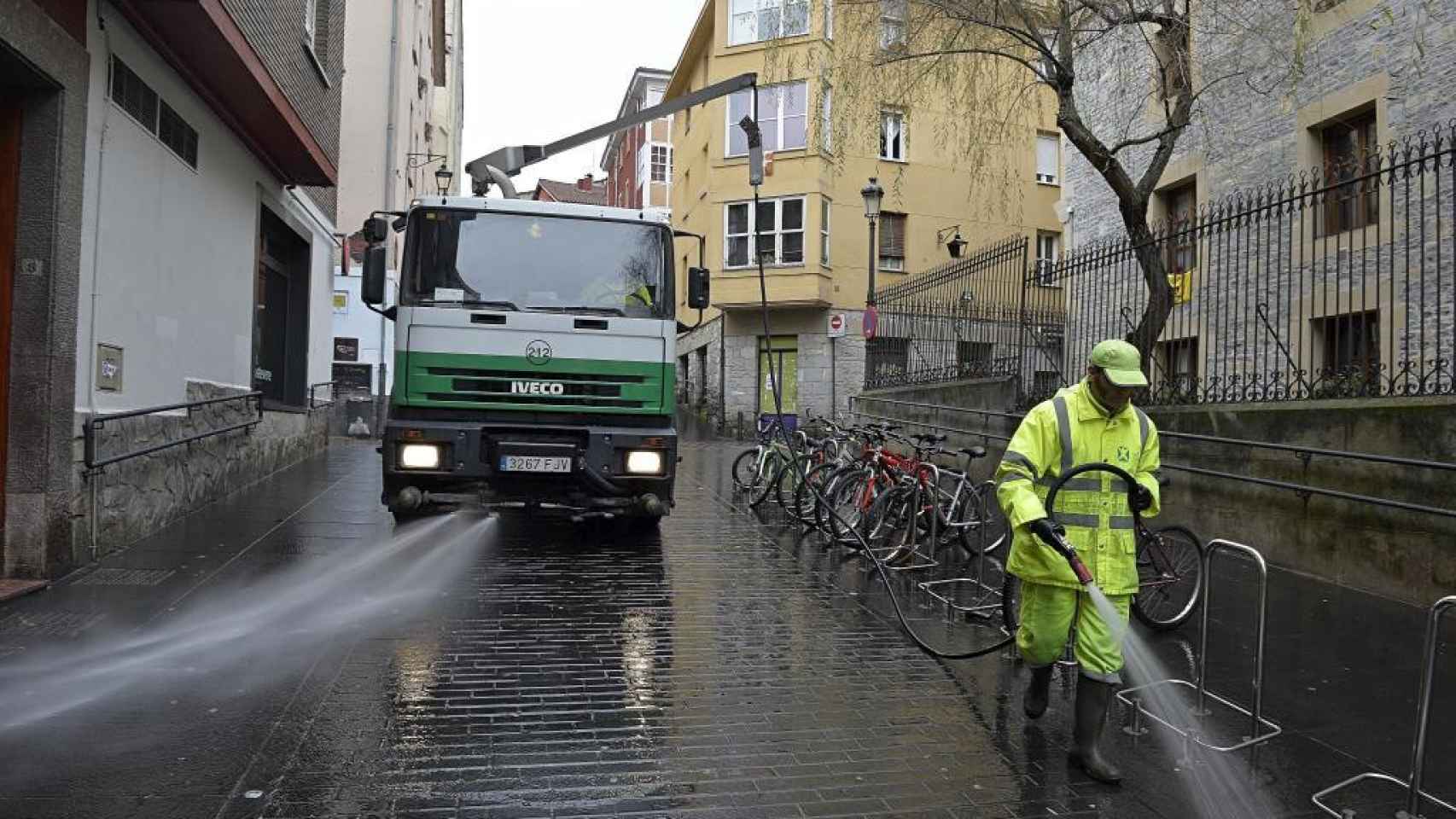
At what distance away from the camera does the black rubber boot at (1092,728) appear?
3.98m

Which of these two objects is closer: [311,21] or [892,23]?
[892,23]

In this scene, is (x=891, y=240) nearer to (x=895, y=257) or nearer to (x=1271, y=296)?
(x=895, y=257)

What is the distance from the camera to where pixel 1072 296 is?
12.1 meters

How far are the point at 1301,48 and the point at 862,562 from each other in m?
6.09

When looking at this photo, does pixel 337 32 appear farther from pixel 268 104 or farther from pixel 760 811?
pixel 760 811

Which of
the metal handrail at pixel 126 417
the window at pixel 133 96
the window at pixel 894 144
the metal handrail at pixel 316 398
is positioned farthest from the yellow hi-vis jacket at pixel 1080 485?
the window at pixel 894 144

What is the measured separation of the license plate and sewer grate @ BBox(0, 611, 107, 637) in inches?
113

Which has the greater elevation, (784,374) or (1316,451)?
(784,374)

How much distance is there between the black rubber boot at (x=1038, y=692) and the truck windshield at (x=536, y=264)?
4814 mm

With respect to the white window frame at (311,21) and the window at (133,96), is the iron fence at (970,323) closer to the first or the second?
the white window frame at (311,21)

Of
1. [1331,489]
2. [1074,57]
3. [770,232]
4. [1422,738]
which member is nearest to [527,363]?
[1331,489]

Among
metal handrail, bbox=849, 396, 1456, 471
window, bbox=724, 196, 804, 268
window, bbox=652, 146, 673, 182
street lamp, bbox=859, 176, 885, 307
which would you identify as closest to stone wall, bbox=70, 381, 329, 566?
metal handrail, bbox=849, 396, 1456, 471

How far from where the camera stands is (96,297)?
25.0 feet

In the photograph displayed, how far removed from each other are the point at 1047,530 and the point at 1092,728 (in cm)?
83
